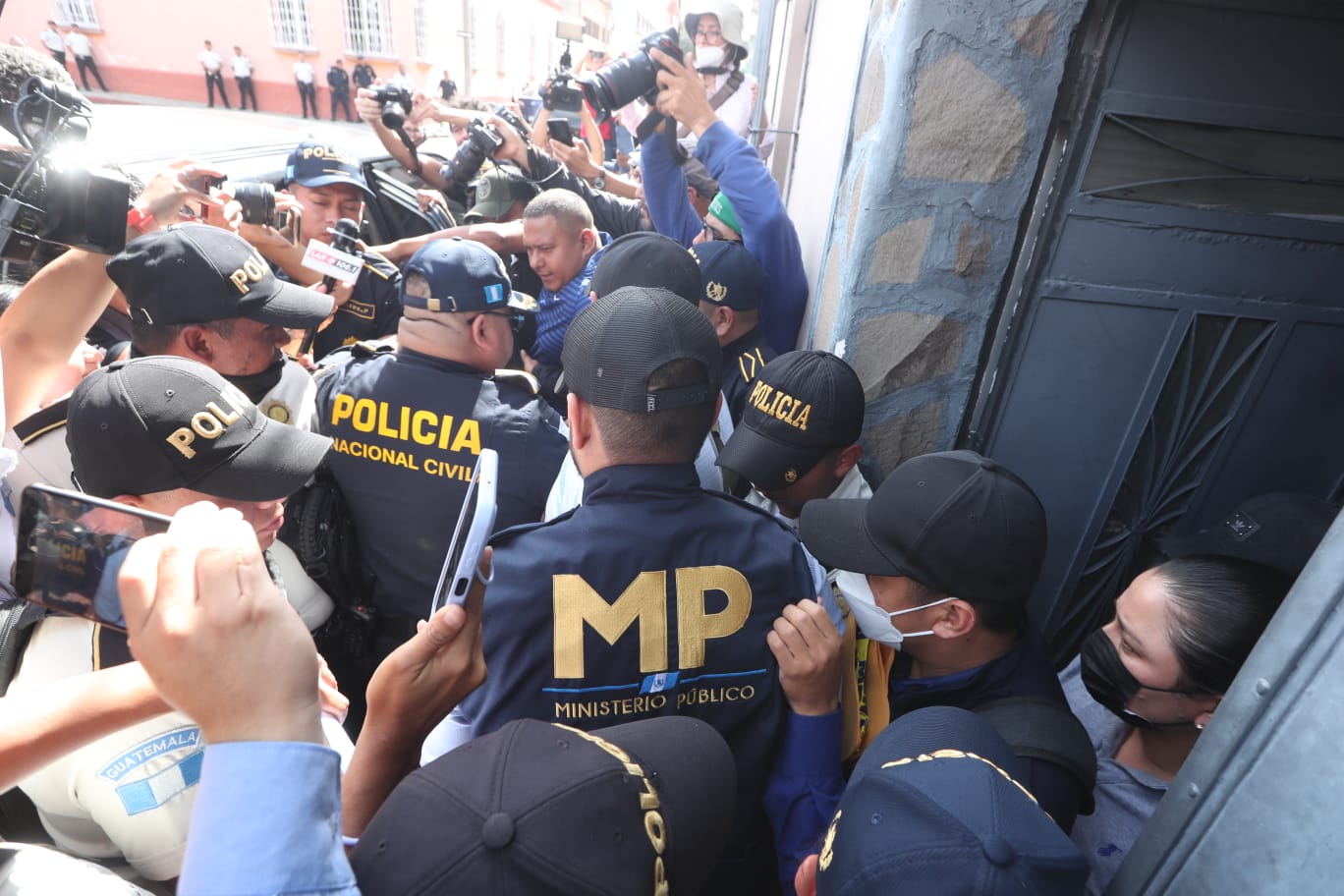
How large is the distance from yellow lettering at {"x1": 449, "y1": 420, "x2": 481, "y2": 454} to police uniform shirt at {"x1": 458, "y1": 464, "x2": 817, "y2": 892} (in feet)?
2.87

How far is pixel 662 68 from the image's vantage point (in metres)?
2.92

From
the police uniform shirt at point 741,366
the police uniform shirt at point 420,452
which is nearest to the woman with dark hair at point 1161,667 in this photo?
the police uniform shirt at point 741,366

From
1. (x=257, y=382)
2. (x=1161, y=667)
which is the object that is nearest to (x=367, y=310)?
(x=257, y=382)

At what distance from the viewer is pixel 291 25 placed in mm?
24703

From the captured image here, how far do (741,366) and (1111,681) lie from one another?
1.72 meters

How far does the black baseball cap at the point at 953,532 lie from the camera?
5.03 ft

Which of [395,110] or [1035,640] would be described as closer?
[1035,640]

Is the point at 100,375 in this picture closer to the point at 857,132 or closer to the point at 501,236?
the point at 857,132

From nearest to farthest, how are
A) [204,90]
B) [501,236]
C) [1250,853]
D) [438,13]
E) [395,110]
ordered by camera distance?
[1250,853] → [501,236] → [395,110] → [204,90] → [438,13]

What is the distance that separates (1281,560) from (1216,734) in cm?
132

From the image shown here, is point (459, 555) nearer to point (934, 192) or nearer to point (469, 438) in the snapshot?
point (469, 438)

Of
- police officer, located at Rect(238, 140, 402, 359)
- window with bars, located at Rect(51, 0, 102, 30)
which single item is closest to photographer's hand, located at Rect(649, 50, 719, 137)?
police officer, located at Rect(238, 140, 402, 359)

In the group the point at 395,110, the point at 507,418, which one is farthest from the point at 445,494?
the point at 395,110

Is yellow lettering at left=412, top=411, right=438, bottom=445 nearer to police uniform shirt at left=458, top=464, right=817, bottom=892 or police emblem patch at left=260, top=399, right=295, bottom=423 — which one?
police emblem patch at left=260, top=399, right=295, bottom=423
